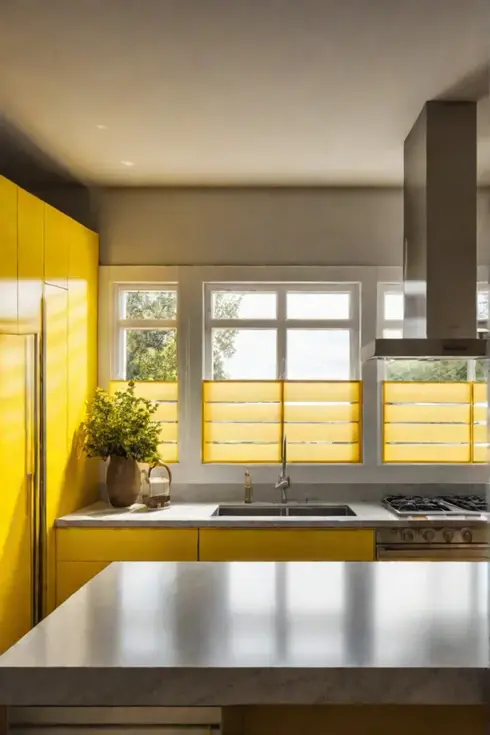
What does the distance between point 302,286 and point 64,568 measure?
2194 mm

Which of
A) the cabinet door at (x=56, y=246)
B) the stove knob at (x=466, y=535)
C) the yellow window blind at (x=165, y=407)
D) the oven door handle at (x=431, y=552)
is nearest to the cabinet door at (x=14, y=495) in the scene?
the cabinet door at (x=56, y=246)

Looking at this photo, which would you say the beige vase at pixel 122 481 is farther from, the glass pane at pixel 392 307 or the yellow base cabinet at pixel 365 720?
the yellow base cabinet at pixel 365 720

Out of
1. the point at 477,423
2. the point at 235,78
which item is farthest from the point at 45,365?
the point at 477,423

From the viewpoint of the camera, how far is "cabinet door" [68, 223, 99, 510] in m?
4.05

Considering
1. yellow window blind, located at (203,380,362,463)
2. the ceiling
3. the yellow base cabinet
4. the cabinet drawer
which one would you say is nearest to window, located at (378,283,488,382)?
yellow window blind, located at (203,380,362,463)

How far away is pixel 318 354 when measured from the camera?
4.55 metres

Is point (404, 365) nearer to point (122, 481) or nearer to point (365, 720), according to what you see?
point (122, 481)

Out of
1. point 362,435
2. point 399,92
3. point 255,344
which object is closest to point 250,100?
point 399,92

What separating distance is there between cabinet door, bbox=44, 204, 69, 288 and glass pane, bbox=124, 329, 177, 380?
2.48ft

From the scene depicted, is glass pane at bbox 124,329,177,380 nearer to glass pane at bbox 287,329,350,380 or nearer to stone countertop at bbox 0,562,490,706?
glass pane at bbox 287,329,350,380

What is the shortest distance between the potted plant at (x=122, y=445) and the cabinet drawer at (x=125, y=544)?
1.15 ft

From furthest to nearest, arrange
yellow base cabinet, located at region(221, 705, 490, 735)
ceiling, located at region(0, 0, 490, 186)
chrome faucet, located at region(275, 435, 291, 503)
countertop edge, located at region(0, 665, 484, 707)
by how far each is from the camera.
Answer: chrome faucet, located at region(275, 435, 291, 503) → ceiling, located at region(0, 0, 490, 186) → yellow base cabinet, located at region(221, 705, 490, 735) → countertop edge, located at region(0, 665, 484, 707)

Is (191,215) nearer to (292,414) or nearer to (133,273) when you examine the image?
(133,273)

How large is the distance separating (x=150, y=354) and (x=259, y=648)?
10.0ft
